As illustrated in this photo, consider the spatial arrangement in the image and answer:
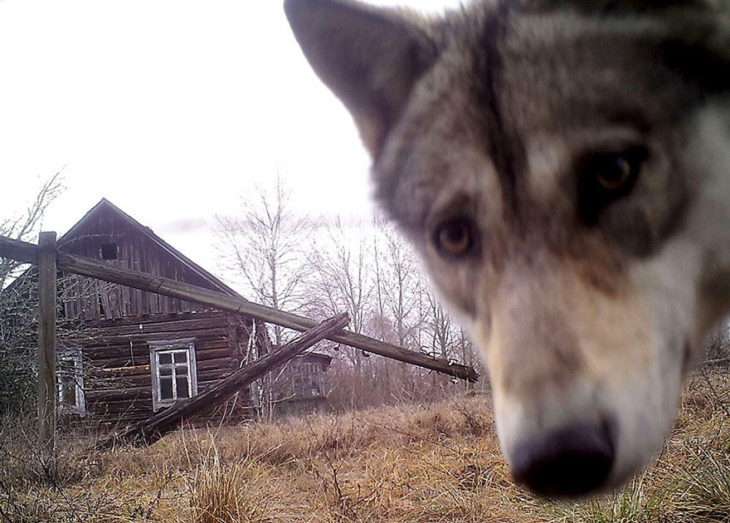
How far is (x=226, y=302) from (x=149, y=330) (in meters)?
11.4

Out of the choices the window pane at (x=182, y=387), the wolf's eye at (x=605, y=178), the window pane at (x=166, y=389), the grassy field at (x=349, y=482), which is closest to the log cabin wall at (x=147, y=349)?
the window pane at (x=166, y=389)

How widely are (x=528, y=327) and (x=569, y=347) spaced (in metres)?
0.10

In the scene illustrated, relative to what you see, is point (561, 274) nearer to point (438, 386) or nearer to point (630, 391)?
point (630, 391)

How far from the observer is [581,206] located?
109cm

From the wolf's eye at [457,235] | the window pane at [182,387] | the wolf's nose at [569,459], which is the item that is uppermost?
the wolf's eye at [457,235]

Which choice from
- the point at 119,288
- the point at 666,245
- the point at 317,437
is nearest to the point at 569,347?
the point at 666,245

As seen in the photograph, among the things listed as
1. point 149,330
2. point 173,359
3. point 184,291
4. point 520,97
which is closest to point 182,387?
point 173,359

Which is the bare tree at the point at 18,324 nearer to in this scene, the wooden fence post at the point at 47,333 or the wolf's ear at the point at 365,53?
the wooden fence post at the point at 47,333

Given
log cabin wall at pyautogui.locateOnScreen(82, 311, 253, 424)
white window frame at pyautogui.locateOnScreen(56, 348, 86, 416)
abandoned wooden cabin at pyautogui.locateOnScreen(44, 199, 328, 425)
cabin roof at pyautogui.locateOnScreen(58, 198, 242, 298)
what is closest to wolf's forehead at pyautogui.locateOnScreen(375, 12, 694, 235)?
white window frame at pyautogui.locateOnScreen(56, 348, 86, 416)

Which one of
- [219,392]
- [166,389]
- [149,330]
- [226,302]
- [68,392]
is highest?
[226,302]

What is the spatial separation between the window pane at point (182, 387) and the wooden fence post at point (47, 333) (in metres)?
11.3

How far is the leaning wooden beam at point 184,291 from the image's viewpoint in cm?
582

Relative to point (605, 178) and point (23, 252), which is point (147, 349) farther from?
point (605, 178)

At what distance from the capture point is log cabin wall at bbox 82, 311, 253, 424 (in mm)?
15844
